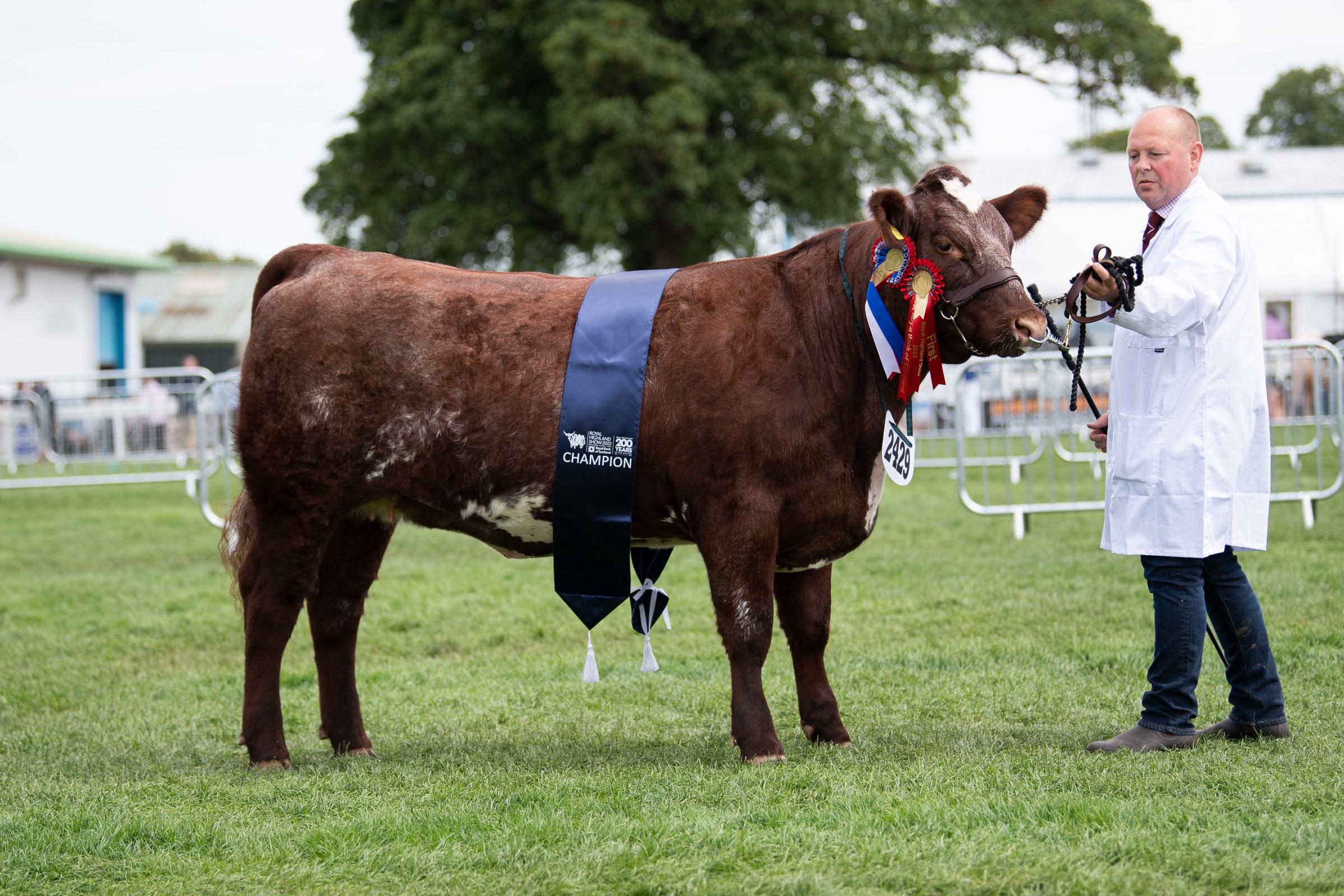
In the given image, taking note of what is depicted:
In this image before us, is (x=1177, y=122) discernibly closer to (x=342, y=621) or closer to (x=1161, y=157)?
(x=1161, y=157)

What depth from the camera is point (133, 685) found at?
7.01m

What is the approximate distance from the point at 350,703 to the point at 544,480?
136cm

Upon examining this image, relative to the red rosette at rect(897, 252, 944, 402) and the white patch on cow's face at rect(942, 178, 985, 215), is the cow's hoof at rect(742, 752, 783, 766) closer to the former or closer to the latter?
the red rosette at rect(897, 252, 944, 402)

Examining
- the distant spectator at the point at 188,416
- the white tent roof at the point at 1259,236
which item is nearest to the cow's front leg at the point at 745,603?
the distant spectator at the point at 188,416

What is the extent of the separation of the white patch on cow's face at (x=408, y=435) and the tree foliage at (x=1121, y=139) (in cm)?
5135

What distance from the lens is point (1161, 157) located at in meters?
4.86

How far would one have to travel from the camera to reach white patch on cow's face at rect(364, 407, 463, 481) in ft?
16.3

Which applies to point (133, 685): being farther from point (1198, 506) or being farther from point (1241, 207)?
point (1241, 207)

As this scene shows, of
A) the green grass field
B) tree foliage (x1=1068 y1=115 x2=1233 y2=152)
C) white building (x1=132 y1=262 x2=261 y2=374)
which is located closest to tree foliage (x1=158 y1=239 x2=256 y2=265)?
white building (x1=132 y1=262 x2=261 y2=374)

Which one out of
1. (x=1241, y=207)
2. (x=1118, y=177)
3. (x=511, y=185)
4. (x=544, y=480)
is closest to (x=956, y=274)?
(x=544, y=480)

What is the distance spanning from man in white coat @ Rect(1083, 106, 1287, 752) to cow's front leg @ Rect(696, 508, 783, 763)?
4.05 ft

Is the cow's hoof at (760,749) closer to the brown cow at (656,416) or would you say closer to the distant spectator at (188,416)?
the brown cow at (656,416)

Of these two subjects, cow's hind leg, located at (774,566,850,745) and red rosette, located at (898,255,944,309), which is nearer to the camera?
red rosette, located at (898,255,944,309)

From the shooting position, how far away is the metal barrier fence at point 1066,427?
36.4ft
